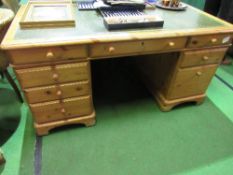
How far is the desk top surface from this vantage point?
0.96 meters

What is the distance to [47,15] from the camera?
116 cm

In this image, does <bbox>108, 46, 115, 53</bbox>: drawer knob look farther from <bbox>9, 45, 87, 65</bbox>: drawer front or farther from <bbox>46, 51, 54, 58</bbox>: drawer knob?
<bbox>46, 51, 54, 58</bbox>: drawer knob

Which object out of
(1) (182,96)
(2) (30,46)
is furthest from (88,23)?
(1) (182,96)

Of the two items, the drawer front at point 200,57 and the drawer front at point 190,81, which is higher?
the drawer front at point 200,57

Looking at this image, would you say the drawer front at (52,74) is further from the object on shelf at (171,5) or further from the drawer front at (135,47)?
the object on shelf at (171,5)

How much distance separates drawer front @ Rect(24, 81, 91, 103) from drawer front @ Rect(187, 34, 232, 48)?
73cm

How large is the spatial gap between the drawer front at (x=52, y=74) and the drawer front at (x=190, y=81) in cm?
69

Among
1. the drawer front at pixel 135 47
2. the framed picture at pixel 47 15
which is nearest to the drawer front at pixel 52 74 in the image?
the drawer front at pixel 135 47

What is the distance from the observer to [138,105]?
66.9 inches

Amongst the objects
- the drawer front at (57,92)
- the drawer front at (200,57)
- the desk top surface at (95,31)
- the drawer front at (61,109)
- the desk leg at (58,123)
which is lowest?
Answer: the desk leg at (58,123)

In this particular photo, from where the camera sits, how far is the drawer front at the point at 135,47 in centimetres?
108

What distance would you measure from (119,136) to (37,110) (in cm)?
60

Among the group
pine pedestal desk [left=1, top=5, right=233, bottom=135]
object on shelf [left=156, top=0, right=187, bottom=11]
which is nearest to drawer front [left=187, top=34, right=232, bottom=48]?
pine pedestal desk [left=1, top=5, right=233, bottom=135]

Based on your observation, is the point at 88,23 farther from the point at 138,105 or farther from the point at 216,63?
the point at 216,63
